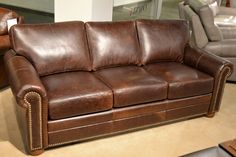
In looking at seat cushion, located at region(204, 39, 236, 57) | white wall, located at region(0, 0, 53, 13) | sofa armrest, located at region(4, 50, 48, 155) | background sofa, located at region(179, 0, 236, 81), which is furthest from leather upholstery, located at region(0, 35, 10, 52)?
white wall, located at region(0, 0, 53, 13)

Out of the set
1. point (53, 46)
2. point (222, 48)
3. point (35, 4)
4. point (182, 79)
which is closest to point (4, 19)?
point (53, 46)

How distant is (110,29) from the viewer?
299 centimetres

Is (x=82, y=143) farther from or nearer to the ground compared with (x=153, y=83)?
nearer to the ground

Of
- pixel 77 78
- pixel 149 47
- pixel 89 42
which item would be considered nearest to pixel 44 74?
pixel 77 78

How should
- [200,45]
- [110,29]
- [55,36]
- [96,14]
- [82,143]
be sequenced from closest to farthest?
1. [82,143]
2. [55,36]
3. [110,29]
4. [200,45]
5. [96,14]

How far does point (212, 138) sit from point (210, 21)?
60.5 inches

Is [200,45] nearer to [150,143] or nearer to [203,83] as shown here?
[203,83]

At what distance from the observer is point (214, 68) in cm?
297

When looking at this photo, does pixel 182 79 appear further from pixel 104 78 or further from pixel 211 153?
pixel 211 153

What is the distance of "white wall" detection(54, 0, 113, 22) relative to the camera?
12.9 ft

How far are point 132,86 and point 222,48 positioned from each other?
160cm

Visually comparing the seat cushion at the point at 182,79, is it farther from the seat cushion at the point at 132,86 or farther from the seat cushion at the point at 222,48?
the seat cushion at the point at 222,48

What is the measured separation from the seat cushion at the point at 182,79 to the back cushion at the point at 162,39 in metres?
0.13

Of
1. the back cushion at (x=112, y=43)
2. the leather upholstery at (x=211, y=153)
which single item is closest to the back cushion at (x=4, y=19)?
the back cushion at (x=112, y=43)
